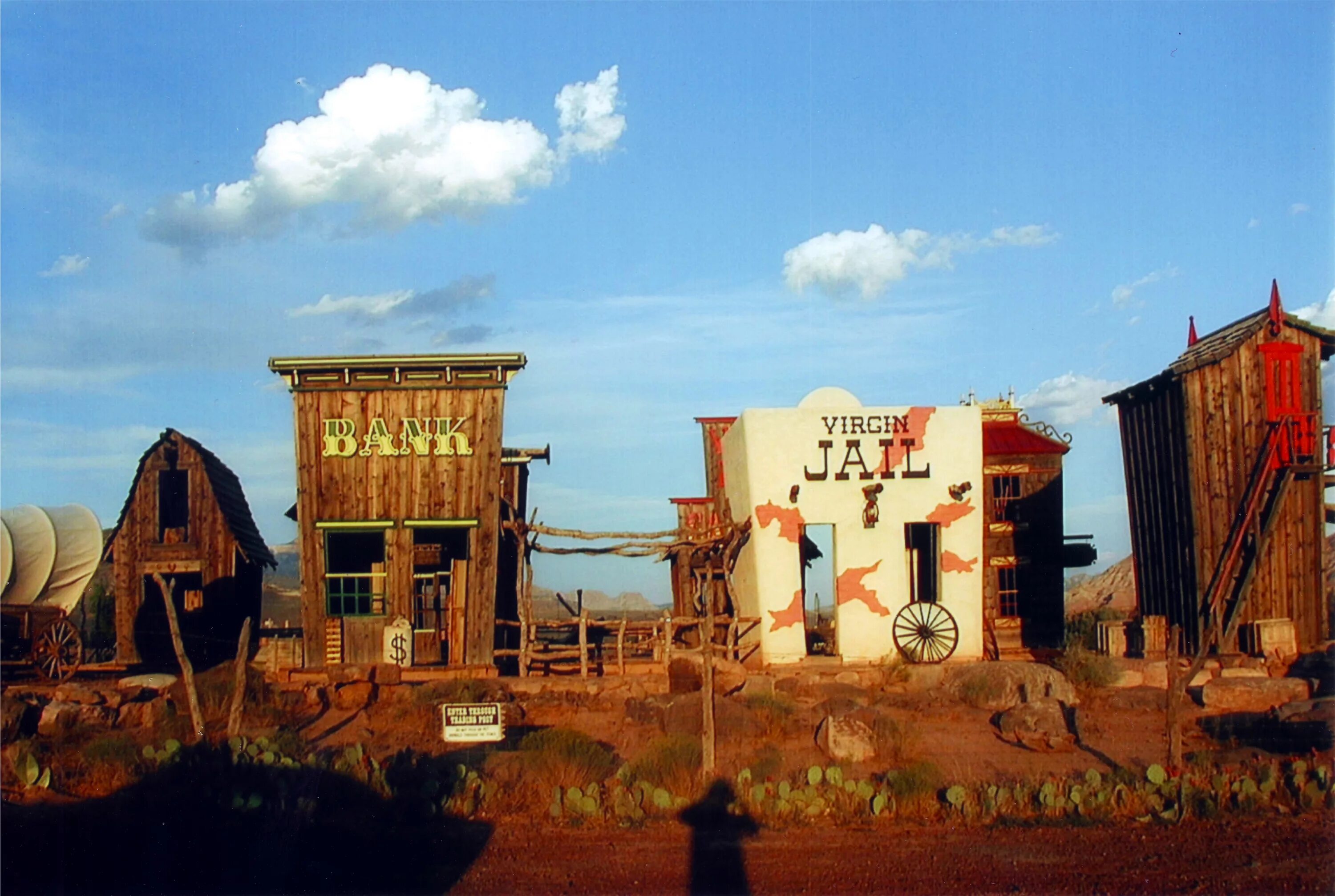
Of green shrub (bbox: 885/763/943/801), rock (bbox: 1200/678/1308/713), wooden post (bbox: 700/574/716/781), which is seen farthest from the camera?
rock (bbox: 1200/678/1308/713)

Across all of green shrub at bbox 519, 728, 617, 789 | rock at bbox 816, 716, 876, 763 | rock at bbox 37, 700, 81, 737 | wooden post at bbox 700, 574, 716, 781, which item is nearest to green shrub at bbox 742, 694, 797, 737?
rock at bbox 816, 716, 876, 763

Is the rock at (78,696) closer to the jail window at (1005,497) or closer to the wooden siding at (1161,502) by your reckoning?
the jail window at (1005,497)

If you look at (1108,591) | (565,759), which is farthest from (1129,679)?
(1108,591)

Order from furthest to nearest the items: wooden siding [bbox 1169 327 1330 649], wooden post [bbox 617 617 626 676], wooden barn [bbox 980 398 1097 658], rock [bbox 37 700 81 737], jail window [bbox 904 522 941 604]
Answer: wooden barn [bbox 980 398 1097 658] → jail window [bbox 904 522 941 604] → wooden siding [bbox 1169 327 1330 649] → wooden post [bbox 617 617 626 676] → rock [bbox 37 700 81 737]

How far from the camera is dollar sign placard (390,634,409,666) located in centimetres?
2647

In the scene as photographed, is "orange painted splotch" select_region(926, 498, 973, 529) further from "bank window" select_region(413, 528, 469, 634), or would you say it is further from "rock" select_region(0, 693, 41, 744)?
"rock" select_region(0, 693, 41, 744)

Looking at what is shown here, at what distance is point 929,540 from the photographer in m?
31.0

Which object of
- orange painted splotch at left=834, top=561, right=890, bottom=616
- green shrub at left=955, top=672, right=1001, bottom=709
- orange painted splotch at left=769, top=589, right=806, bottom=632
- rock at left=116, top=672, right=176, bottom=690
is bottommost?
green shrub at left=955, top=672, right=1001, bottom=709

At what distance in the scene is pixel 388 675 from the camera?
2564 centimetres

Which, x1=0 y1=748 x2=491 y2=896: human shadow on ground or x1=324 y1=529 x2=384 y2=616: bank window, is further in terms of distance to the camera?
x1=324 y1=529 x2=384 y2=616: bank window

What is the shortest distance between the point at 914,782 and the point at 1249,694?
380 inches

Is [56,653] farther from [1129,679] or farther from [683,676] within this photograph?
[1129,679]

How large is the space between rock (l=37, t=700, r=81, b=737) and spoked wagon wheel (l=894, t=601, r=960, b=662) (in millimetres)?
16205

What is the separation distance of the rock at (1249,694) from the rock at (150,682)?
20214 millimetres
